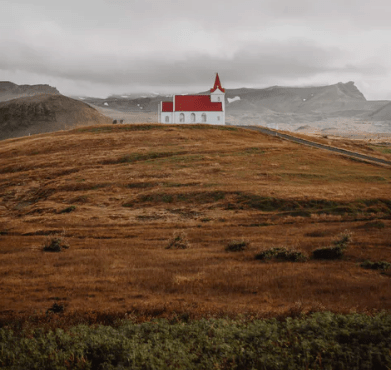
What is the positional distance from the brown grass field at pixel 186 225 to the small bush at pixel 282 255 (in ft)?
1.76

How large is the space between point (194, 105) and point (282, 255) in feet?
296

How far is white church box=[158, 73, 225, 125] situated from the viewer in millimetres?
106312

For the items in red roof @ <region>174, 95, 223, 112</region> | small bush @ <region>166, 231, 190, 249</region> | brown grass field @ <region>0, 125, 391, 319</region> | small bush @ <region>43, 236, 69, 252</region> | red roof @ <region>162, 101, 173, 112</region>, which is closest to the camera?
brown grass field @ <region>0, 125, 391, 319</region>

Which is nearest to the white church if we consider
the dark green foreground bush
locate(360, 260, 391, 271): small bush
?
locate(360, 260, 391, 271): small bush

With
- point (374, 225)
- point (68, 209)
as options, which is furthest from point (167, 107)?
point (374, 225)

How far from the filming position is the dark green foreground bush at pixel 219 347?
898cm

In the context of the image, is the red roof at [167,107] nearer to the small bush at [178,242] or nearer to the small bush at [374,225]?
the small bush at [374,225]

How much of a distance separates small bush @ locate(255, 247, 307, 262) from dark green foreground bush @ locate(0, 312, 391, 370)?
9.49 meters

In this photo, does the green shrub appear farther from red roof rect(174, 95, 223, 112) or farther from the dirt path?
red roof rect(174, 95, 223, 112)

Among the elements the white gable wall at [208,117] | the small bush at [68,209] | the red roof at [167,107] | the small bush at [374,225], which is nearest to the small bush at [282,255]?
the small bush at [374,225]

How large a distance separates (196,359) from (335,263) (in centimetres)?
1267

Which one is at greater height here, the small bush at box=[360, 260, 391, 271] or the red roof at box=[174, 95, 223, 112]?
the red roof at box=[174, 95, 223, 112]

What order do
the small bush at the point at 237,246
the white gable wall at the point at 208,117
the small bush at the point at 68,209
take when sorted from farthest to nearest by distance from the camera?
the white gable wall at the point at 208,117, the small bush at the point at 68,209, the small bush at the point at 237,246

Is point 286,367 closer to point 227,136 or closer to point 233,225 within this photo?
point 233,225
